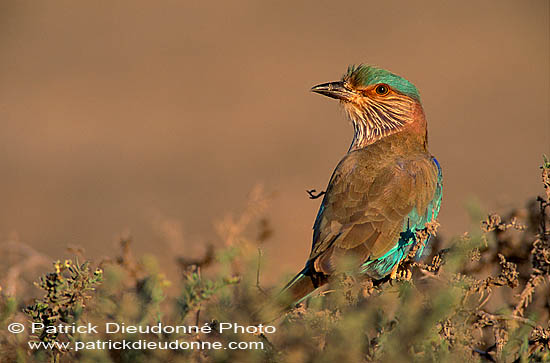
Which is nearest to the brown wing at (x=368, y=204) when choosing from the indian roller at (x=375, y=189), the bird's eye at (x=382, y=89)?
the indian roller at (x=375, y=189)

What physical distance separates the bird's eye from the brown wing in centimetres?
79

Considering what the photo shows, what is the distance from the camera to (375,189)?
466cm

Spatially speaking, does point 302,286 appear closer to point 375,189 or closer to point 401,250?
point 401,250

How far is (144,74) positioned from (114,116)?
240 centimetres

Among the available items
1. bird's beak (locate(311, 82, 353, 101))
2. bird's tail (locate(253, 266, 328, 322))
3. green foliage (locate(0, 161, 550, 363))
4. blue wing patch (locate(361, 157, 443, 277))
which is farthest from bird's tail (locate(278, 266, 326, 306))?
bird's beak (locate(311, 82, 353, 101))

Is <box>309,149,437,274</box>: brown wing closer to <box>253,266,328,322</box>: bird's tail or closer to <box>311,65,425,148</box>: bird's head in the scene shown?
<box>253,266,328,322</box>: bird's tail

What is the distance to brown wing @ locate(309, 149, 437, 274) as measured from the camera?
4.33 m

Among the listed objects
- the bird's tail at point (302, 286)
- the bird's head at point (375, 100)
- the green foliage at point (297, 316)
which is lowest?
the green foliage at point (297, 316)

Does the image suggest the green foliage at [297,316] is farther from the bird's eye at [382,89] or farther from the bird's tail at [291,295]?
the bird's eye at [382,89]

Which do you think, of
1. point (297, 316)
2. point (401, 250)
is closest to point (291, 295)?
point (297, 316)

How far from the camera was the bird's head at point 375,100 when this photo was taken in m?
5.68

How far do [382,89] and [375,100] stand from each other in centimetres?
10

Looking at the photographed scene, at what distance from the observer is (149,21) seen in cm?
2095

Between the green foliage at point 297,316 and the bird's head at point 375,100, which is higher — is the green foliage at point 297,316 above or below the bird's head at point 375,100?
below
